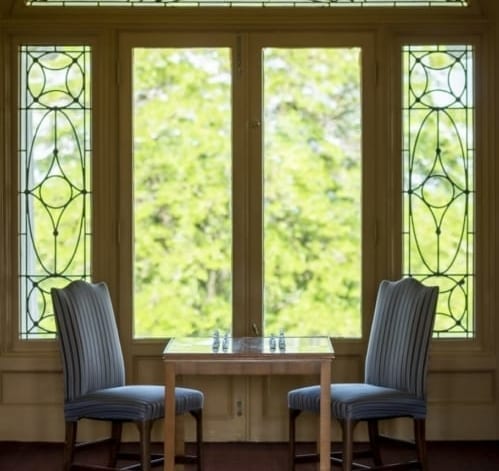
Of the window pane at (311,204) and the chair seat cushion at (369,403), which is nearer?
the chair seat cushion at (369,403)

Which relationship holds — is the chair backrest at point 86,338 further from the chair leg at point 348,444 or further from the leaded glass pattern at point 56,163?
the chair leg at point 348,444

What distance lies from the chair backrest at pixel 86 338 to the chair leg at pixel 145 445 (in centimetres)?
39

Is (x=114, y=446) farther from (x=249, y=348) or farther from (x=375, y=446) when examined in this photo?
(x=375, y=446)

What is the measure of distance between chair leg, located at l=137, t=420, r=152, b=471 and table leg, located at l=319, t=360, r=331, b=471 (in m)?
0.77

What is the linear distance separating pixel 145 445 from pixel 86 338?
642 millimetres

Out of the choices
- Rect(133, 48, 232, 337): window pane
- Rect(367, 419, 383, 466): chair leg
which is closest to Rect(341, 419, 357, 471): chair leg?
Rect(367, 419, 383, 466): chair leg

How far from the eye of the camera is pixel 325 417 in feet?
13.1

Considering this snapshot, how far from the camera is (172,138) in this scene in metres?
5.10

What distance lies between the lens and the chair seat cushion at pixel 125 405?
4062 mm

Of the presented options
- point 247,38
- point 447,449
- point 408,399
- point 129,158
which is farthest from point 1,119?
point 447,449

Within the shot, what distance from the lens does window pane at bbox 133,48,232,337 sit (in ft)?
16.7

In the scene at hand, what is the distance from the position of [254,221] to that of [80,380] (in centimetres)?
140

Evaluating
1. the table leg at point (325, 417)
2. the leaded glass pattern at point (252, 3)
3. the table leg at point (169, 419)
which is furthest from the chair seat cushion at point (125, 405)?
the leaded glass pattern at point (252, 3)

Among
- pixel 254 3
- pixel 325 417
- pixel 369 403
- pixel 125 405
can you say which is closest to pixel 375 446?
pixel 369 403
